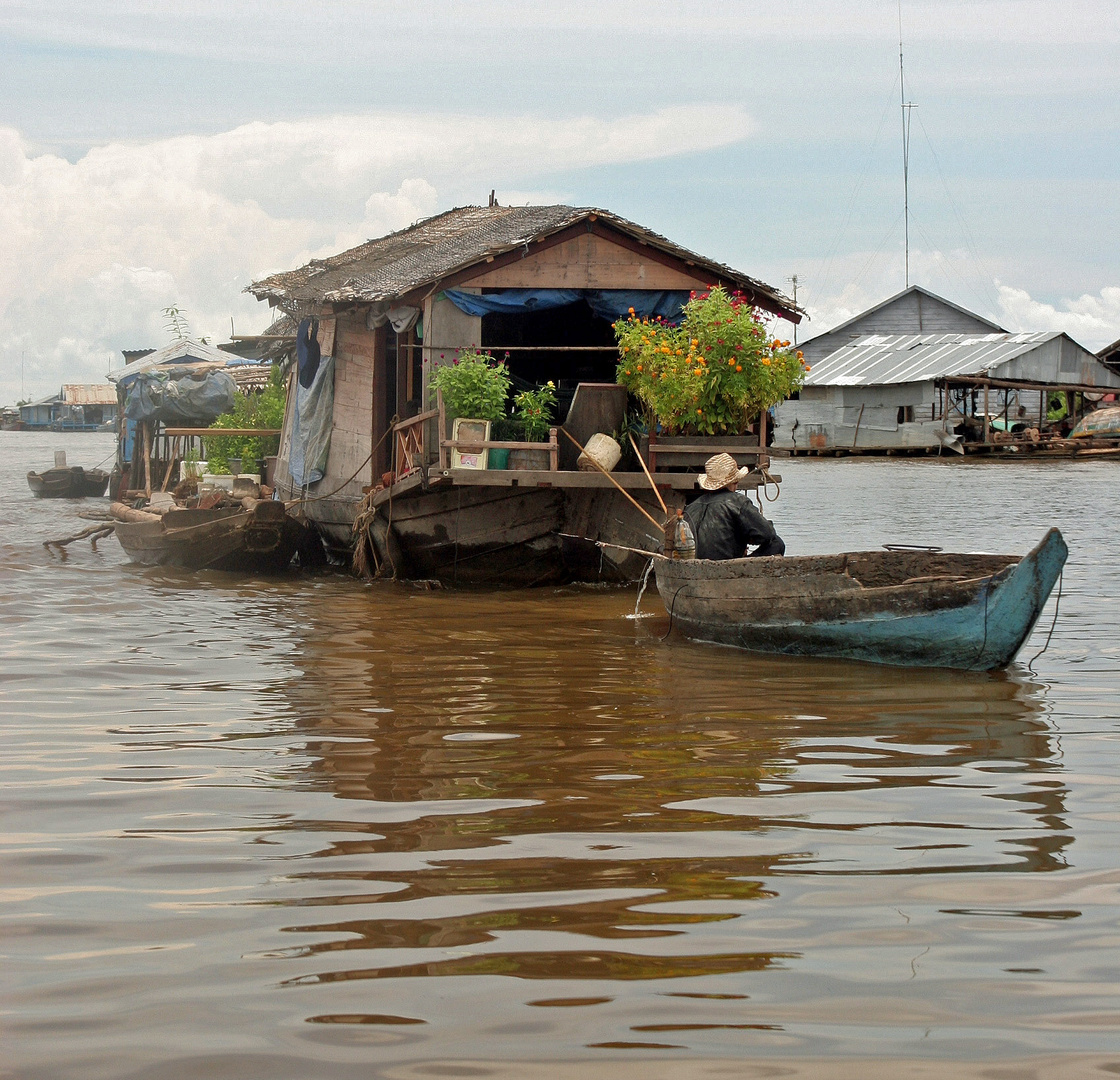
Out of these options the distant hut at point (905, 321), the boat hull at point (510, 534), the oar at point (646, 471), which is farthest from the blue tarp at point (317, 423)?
the distant hut at point (905, 321)

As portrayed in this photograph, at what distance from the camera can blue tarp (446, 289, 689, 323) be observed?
13861 millimetres

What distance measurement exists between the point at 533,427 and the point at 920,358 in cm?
3841

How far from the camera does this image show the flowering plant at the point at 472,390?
12.8 metres

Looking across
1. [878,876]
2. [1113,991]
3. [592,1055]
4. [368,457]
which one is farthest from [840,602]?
[368,457]

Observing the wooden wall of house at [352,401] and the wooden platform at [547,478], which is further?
the wooden wall of house at [352,401]

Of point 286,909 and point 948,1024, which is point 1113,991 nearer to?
point 948,1024

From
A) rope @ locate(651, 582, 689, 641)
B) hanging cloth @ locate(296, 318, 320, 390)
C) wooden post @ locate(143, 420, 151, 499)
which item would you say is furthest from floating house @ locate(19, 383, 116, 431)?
rope @ locate(651, 582, 689, 641)

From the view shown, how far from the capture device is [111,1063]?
308 centimetres

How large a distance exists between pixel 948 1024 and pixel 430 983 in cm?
140

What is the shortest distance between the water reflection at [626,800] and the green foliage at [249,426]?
41.3 feet

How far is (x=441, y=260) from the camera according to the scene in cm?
1412

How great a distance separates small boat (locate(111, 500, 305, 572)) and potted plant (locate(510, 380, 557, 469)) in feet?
12.3

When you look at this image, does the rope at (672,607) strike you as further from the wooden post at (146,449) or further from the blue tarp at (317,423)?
the wooden post at (146,449)

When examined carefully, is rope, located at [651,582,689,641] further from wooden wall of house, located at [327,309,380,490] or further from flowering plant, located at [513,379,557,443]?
wooden wall of house, located at [327,309,380,490]
